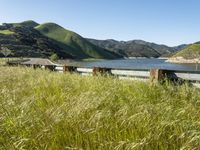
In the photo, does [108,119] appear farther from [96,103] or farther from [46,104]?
[46,104]

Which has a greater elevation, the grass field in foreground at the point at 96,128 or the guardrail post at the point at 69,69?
the guardrail post at the point at 69,69

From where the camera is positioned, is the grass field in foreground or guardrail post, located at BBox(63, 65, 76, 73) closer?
the grass field in foreground

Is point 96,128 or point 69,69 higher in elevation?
point 69,69

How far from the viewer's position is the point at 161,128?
4086mm

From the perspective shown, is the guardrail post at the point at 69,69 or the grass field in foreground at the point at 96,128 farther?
the guardrail post at the point at 69,69

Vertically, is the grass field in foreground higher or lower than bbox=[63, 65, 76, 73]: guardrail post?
lower

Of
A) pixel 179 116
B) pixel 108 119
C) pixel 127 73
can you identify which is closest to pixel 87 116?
pixel 108 119

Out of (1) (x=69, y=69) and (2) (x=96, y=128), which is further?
(1) (x=69, y=69)

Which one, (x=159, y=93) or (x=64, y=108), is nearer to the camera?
(x=64, y=108)

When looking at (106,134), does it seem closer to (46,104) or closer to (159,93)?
(46,104)

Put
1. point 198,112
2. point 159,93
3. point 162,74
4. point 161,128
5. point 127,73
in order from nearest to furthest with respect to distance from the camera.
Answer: point 161,128 → point 198,112 → point 159,93 → point 162,74 → point 127,73

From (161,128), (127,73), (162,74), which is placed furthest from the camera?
(127,73)

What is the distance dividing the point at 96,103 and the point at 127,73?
25.5 feet

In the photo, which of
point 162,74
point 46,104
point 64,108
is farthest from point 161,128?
point 162,74
